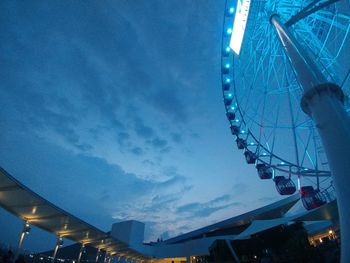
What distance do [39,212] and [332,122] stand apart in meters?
12.9

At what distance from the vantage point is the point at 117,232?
1570 inches

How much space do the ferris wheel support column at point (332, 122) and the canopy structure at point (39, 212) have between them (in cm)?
997

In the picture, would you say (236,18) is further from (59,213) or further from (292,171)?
(59,213)

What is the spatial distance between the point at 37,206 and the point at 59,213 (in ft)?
4.60

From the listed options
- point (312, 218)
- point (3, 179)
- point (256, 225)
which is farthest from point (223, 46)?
point (312, 218)

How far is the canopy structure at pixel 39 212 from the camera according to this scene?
10289mm

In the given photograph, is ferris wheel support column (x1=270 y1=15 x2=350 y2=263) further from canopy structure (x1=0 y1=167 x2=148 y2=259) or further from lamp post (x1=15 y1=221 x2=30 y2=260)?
lamp post (x1=15 y1=221 x2=30 y2=260)

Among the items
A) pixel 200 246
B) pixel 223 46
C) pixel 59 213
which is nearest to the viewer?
pixel 59 213

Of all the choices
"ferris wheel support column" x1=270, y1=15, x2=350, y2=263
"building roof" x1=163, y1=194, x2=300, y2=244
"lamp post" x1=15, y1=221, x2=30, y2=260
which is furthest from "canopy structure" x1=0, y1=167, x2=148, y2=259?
"building roof" x1=163, y1=194, x2=300, y2=244

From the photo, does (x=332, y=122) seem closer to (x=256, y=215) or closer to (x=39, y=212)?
(x=39, y=212)

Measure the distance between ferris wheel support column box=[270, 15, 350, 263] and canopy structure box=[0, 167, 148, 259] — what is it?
9968mm

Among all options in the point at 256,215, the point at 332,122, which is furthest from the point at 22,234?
the point at 256,215

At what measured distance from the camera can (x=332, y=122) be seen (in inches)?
281

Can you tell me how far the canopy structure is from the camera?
10.3 m
